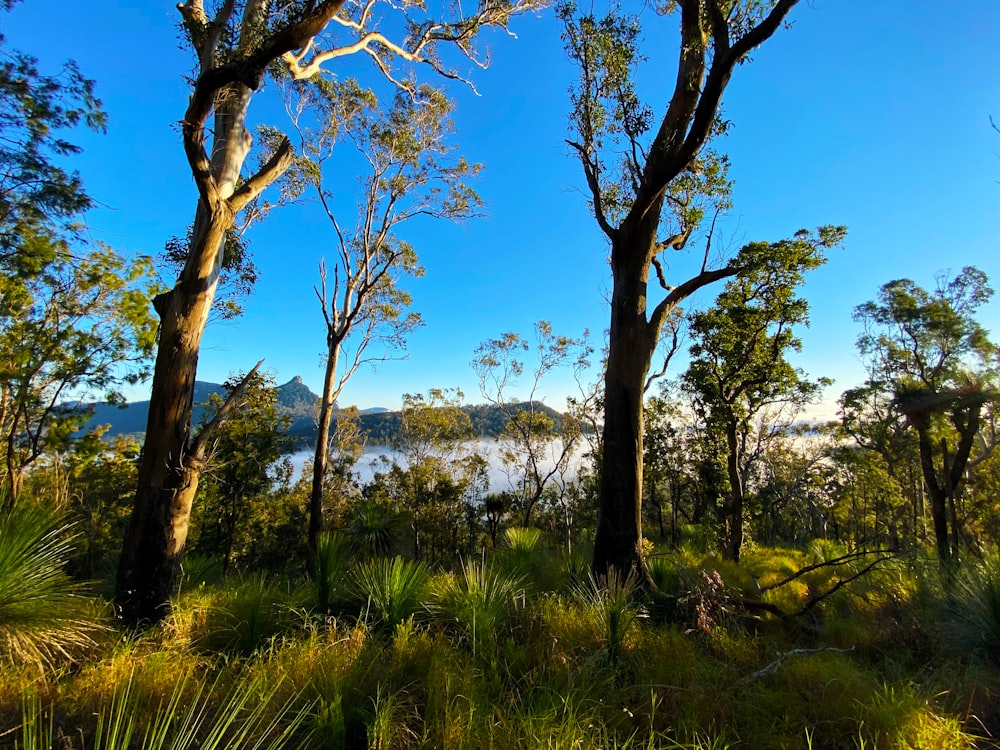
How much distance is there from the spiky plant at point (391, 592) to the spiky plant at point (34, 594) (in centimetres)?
202

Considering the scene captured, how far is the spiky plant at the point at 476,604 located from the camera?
139 inches

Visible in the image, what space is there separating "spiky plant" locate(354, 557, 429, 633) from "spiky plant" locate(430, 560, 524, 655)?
0.23 meters

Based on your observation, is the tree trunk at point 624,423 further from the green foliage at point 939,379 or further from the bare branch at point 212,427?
the green foliage at point 939,379

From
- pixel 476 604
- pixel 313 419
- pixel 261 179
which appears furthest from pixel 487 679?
pixel 313 419

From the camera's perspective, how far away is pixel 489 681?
300 centimetres

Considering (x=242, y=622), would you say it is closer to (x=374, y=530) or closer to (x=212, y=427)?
(x=212, y=427)

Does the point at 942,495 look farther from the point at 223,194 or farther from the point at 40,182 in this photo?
the point at 40,182

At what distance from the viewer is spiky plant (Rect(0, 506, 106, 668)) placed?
2334 mm

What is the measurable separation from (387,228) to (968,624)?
46.1ft

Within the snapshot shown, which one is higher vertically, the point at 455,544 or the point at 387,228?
the point at 387,228

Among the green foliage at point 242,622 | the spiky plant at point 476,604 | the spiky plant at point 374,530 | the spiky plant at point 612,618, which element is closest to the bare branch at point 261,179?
the green foliage at point 242,622

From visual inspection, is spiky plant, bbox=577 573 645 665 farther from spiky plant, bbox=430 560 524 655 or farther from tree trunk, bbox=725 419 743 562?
tree trunk, bbox=725 419 743 562

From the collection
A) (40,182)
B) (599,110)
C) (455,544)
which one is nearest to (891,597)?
(599,110)

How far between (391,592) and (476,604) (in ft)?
3.06
